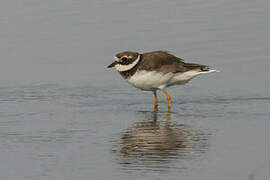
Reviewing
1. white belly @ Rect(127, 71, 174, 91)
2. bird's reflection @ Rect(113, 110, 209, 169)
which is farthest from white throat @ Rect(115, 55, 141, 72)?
bird's reflection @ Rect(113, 110, 209, 169)

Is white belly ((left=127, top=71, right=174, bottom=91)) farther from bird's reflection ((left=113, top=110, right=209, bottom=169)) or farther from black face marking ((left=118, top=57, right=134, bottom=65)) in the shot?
bird's reflection ((left=113, top=110, right=209, bottom=169))

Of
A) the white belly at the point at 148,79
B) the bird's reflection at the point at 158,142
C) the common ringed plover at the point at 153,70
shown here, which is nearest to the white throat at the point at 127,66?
the common ringed plover at the point at 153,70

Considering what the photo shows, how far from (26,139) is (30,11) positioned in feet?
31.1

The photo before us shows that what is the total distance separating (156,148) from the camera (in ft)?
30.8

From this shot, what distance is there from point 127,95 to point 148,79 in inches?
34.4

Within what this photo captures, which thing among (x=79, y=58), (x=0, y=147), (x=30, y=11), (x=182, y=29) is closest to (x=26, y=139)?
(x=0, y=147)

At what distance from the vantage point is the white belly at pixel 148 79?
12516mm

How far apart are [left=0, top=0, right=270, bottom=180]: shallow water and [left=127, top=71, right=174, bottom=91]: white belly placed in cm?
36

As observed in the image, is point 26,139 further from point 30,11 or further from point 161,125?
point 30,11

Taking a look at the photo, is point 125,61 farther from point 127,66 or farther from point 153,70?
point 153,70

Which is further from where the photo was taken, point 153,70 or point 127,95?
point 127,95

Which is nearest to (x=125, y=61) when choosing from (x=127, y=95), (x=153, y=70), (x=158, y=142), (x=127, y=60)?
(x=127, y=60)

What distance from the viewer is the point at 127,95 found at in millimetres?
13281

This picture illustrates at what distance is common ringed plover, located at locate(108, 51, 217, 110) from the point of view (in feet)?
41.2
